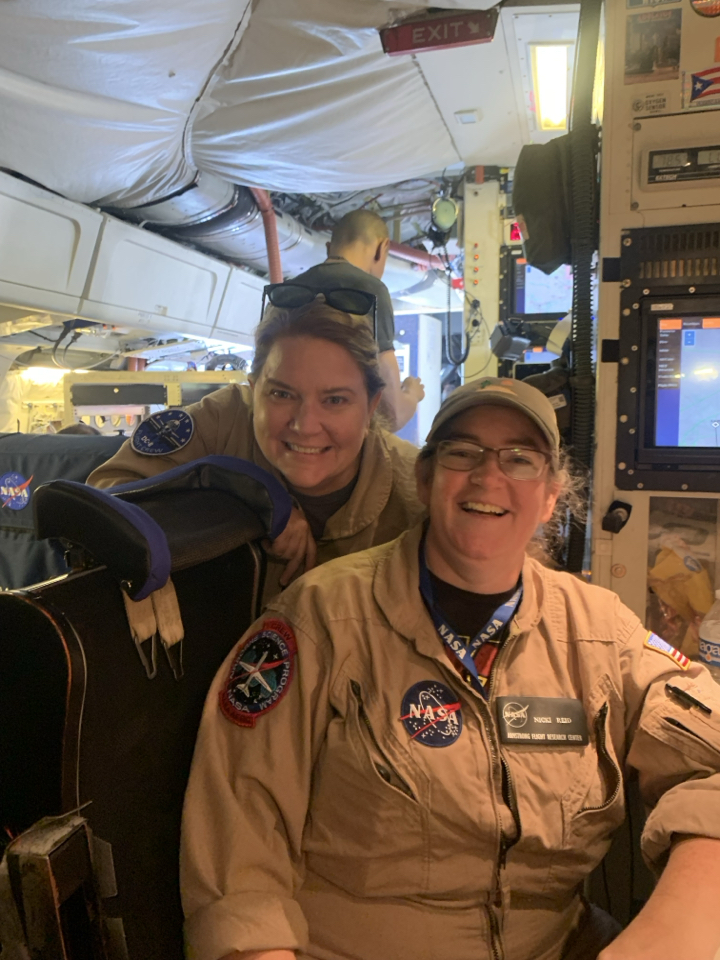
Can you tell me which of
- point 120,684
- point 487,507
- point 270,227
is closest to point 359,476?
point 487,507

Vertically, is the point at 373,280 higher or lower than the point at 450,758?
higher

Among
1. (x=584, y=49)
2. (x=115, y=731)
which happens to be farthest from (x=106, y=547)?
(x=584, y=49)

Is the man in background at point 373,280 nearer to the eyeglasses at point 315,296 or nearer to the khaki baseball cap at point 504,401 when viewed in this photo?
the eyeglasses at point 315,296

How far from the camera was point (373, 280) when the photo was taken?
2516 millimetres

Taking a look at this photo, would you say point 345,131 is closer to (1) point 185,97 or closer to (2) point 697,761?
(1) point 185,97

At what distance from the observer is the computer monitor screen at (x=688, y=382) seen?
1828 mm

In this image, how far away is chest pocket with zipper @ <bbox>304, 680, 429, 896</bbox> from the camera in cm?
117

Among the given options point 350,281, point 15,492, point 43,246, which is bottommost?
point 15,492

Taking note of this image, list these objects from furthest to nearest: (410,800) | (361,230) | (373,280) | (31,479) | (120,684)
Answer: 1. (361,230)
2. (373,280)
3. (31,479)
4. (410,800)
5. (120,684)

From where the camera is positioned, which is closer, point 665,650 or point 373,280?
point 665,650

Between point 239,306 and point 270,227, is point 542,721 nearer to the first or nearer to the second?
point 270,227

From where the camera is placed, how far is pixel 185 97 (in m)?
2.52

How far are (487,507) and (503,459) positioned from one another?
0.36ft

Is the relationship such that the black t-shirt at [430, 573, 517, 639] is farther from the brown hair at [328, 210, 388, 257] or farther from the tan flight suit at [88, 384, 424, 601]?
the brown hair at [328, 210, 388, 257]
